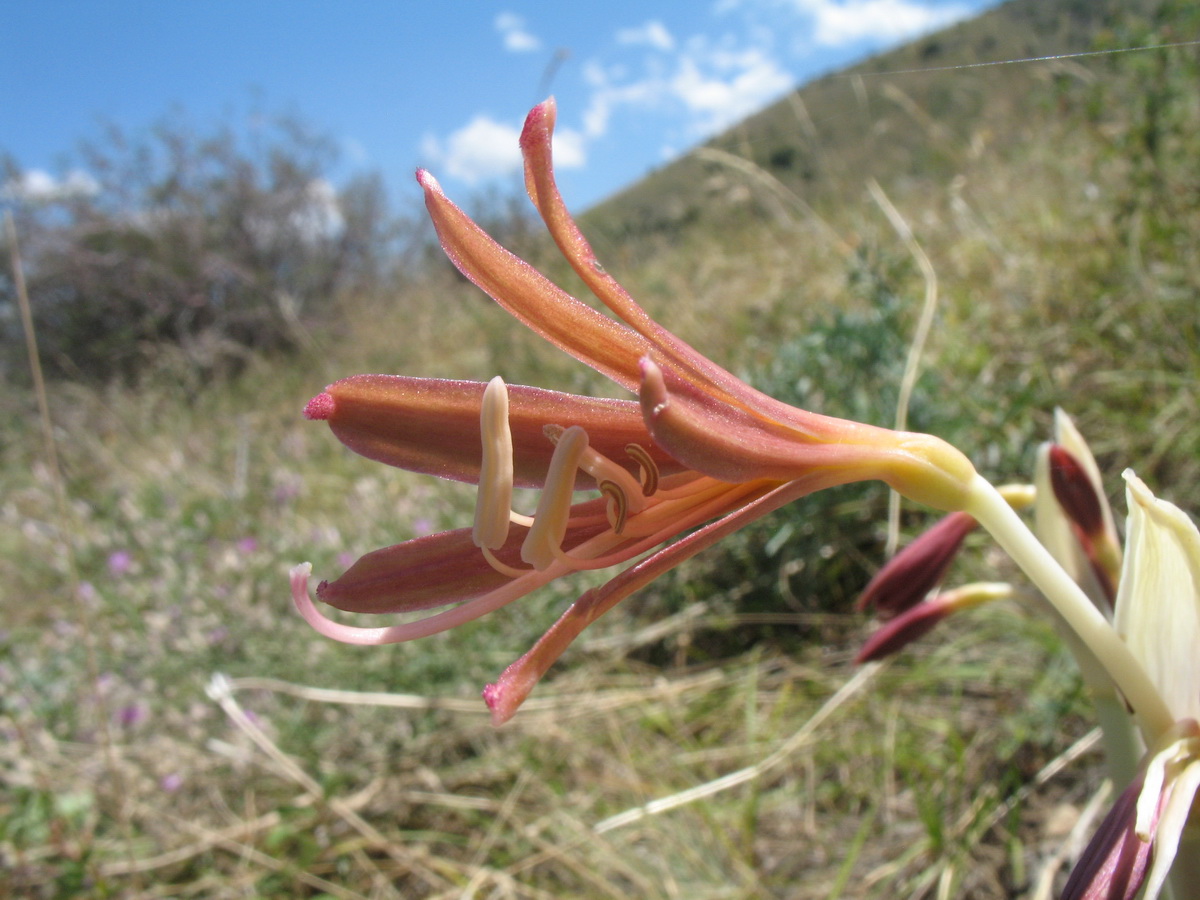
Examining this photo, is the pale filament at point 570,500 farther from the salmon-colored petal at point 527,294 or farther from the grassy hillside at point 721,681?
the grassy hillside at point 721,681

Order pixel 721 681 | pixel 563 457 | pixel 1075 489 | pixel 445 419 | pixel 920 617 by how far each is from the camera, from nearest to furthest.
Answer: pixel 563 457 → pixel 445 419 → pixel 1075 489 → pixel 920 617 → pixel 721 681

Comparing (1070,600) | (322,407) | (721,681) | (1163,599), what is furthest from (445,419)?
(721,681)

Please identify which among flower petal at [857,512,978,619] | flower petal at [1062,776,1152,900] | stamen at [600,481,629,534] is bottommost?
flower petal at [1062,776,1152,900]

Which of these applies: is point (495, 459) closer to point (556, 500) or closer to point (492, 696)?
point (556, 500)

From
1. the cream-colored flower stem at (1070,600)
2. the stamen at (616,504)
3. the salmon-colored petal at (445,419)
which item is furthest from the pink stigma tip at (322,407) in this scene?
the cream-colored flower stem at (1070,600)

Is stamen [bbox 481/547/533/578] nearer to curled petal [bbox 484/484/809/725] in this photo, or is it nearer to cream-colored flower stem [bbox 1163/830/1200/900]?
curled petal [bbox 484/484/809/725]

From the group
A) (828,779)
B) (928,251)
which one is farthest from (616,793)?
(928,251)

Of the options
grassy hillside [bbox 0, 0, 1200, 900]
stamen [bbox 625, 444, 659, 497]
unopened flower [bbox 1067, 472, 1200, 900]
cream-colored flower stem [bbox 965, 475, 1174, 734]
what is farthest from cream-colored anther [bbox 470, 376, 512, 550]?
grassy hillside [bbox 0, 0, 1200, 900]
